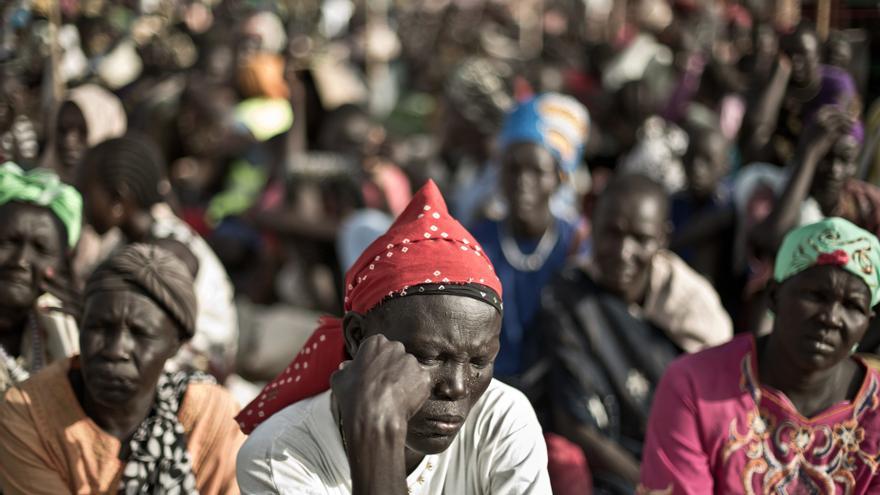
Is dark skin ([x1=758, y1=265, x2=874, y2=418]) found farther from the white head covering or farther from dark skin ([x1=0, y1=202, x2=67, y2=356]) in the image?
the white head covering

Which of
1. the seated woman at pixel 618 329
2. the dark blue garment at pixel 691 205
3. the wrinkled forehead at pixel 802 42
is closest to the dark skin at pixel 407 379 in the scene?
the seated woman at pixel 618 329

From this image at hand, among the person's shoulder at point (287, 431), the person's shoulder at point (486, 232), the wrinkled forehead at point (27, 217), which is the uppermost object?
the wrinkled forehead at point (27, 217)

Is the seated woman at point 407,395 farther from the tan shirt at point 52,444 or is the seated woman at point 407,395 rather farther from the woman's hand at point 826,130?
the woman's hand at point 826,130

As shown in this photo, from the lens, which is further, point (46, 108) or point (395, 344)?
point (46, 108)

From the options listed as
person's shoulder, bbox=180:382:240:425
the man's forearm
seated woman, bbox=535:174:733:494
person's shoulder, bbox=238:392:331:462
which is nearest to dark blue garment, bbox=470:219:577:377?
seated woman, bbox=535:174:733:494

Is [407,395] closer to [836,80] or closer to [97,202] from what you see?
[97,202]

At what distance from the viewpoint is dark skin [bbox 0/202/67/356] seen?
3.63 metres

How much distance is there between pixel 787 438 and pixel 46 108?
4329 mm

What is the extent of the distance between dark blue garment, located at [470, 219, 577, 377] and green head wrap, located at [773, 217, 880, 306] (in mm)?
1897

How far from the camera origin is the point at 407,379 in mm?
2279

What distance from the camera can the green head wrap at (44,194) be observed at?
376 centimetres

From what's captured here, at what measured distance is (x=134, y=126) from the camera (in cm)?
798

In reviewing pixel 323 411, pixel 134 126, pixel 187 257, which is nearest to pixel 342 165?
pixel 134 126

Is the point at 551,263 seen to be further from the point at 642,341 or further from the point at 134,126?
the point at 134,126
